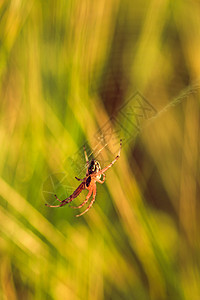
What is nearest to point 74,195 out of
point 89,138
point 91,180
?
point 91,180

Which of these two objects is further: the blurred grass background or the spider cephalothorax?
the spider cephalothorax

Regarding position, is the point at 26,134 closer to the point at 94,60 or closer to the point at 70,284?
the point at 94,60

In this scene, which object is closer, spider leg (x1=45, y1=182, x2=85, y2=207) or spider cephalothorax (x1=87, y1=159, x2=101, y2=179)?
spider leg (x1=45, y1=182, x2=85, y2=207)

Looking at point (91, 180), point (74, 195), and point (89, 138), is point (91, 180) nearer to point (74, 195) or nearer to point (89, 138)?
point (74, 195)

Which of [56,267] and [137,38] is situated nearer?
[56,267]

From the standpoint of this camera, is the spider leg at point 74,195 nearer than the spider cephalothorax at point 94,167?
Yes

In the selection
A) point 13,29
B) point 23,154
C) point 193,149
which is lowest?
point 193,149

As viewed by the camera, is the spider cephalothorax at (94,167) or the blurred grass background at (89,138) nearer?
the blurred grass background at (89,138)

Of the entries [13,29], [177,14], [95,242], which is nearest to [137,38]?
[177,14]
